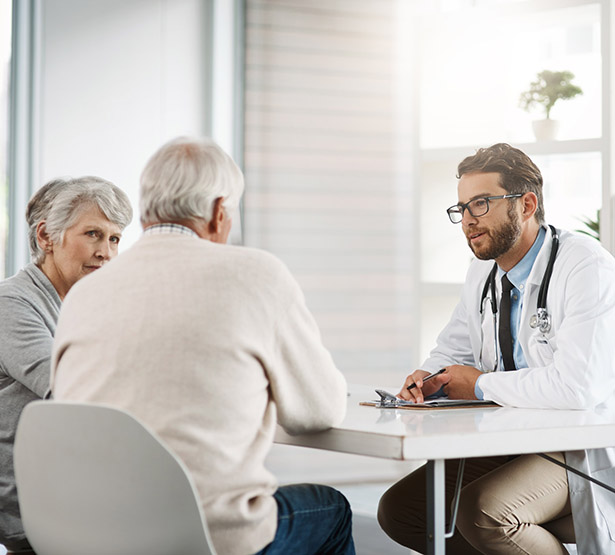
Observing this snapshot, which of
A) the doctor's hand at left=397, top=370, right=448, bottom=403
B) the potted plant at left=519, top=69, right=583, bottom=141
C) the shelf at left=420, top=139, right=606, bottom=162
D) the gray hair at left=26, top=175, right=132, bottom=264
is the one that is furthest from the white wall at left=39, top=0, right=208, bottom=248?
the doctor's hand at left=397, top=370, right=448, bottom=403

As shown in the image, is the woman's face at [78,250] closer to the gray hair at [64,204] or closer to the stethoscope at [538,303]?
the gray hair at [64,204]

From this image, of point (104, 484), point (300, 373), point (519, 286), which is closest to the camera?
point (104, 484)

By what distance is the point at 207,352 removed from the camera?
1384 millimetres

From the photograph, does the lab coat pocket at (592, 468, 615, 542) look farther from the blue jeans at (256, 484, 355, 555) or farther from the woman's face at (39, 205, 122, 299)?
the woman's face at (39, 205, 122, 299)

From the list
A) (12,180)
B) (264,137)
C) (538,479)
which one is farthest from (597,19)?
(12,180)

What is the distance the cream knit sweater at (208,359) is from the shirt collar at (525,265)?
98 cm

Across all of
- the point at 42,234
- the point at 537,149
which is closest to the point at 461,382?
the point at 42,234

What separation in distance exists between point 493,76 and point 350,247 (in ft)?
3.88

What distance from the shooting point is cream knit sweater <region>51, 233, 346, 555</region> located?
1.37 meters

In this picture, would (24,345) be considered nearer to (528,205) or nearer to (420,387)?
(420,387)

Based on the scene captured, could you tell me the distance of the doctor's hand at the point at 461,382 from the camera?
2104 millimetres

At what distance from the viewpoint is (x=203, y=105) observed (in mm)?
4480

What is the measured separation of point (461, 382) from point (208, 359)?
94 centimetres

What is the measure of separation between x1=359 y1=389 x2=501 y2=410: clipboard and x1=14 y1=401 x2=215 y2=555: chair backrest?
0.73m
